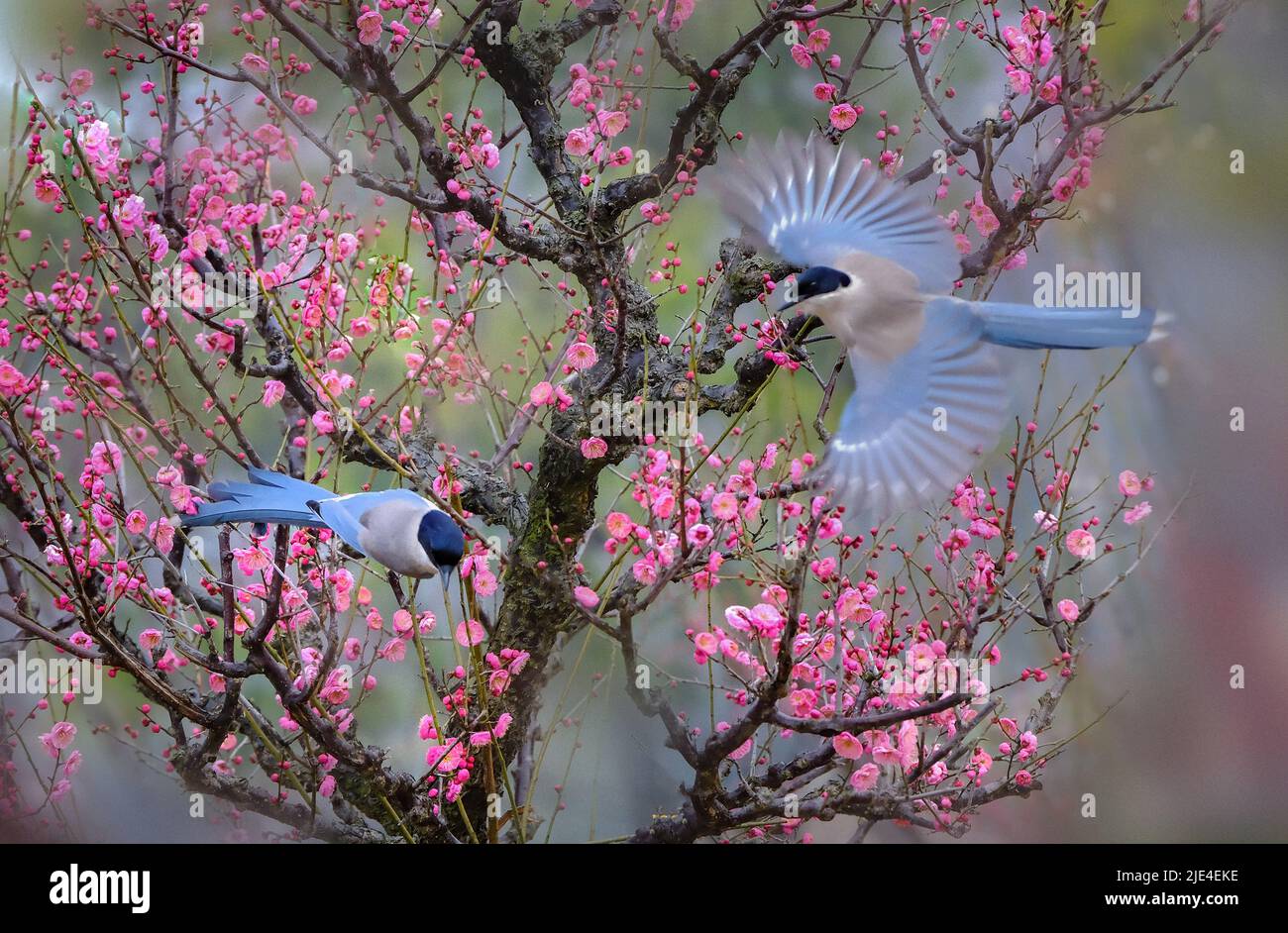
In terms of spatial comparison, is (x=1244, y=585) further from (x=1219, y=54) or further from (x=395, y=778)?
(x=395, y=778)

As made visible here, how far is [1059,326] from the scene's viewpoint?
1.62 meters

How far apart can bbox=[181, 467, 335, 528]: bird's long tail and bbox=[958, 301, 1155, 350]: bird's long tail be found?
1047 mm

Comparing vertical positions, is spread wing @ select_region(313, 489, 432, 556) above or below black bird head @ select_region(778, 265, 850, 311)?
below

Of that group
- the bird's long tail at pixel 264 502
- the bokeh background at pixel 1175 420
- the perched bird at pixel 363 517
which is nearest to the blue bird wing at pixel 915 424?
the bokeh background at pixel 1175 420

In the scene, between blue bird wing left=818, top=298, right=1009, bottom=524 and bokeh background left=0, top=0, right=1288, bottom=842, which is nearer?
blue bird wing left=818, top=298, right=1009, bottom=524

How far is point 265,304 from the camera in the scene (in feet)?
5.67

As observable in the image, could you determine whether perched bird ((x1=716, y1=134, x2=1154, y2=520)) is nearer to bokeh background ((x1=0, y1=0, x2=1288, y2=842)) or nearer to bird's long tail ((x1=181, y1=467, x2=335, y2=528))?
bokeh background ((x1=0, y1=0, x2=1288, y2=842))

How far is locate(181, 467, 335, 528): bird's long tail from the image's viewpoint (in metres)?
1.51

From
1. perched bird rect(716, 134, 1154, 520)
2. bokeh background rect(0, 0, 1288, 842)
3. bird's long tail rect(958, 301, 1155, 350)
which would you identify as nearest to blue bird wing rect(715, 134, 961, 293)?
perched bird rect(716, 134, 1154, 520)

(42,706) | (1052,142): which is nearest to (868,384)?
(1052,142)

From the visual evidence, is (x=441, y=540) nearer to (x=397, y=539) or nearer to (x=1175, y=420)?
(x=397, y=539)

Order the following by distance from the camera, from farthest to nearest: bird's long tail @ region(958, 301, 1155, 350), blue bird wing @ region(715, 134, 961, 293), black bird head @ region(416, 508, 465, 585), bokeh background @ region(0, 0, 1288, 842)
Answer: bokeh background @ region(0, 0, 1288, 842)
blue bird wing @ region(715, 134, 961, 293)
bird's long tail @ region(958, 301, 1155, 350)
black bird head @ region(416, 508, 465, 585)

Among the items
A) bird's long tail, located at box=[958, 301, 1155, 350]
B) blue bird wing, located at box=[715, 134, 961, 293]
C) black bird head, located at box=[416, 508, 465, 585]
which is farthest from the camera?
blue bird wing, located at box=[715, 134, 961, 293]
